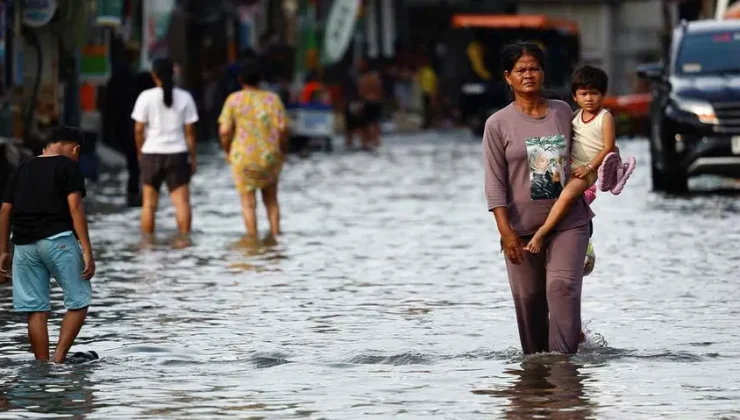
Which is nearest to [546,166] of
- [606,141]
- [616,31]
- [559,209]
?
[559,209]

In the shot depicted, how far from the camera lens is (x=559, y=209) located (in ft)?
34.0

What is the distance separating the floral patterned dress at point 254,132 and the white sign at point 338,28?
1351 inches

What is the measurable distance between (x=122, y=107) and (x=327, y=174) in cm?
610

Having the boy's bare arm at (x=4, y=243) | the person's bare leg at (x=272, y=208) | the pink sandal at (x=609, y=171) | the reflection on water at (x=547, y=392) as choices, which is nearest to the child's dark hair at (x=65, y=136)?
the boy's bare arm at (x=4, y=243)

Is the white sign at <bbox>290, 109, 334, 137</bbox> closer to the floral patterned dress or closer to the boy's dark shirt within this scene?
the floral patterned dress

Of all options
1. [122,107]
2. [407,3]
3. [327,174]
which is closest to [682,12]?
[407,3]

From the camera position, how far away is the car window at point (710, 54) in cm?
2509

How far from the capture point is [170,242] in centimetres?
1952

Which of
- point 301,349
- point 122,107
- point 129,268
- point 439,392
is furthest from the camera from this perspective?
point 122,107

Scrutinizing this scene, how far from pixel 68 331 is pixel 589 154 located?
2.65 meters

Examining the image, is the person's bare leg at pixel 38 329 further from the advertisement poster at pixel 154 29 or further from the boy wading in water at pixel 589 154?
the advertisement poster at pixel 154 29

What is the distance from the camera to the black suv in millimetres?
24281

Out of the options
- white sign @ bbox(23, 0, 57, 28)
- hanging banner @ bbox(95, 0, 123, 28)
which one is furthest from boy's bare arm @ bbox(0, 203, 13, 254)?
hanging banner @ bbox(95, 0, 123, 28)

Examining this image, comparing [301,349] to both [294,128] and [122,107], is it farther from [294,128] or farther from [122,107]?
[294,128]
